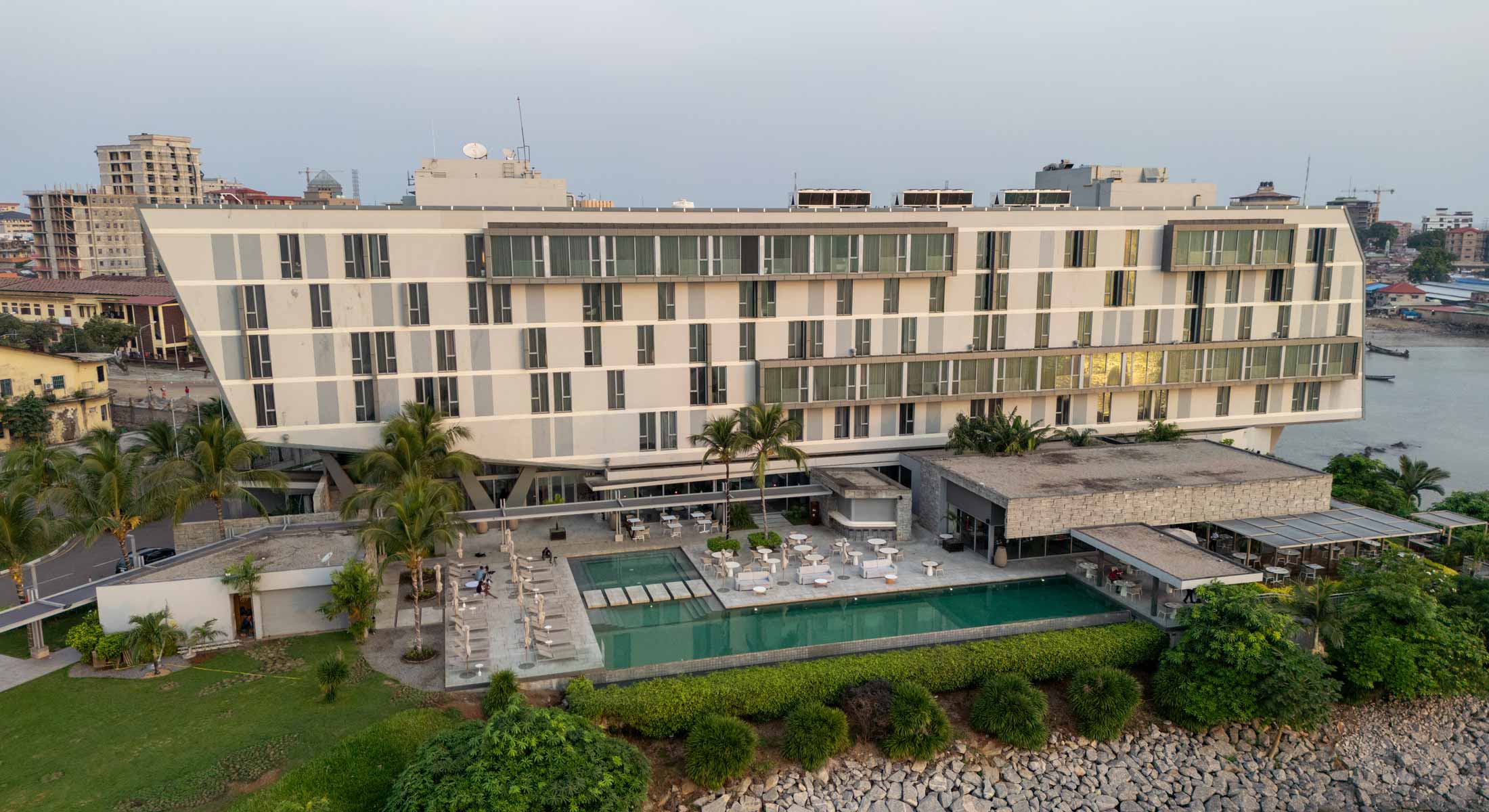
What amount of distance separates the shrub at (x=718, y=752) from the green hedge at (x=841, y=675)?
95 centimetres

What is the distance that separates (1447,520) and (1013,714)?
2443cm

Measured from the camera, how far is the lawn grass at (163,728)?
854 inches

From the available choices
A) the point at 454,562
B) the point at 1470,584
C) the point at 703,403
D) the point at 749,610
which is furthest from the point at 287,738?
the point at 1470,584

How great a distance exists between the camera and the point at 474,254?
123 feet

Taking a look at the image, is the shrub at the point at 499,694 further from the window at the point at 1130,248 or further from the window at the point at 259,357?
the window at the point at 1130,248

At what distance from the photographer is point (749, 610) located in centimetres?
3262

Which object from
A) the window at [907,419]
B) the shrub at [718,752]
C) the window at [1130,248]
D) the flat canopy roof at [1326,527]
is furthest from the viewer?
the window at [1130,248]

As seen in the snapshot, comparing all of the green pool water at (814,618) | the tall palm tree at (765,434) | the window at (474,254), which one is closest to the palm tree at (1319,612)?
the green pool water at (814,618)

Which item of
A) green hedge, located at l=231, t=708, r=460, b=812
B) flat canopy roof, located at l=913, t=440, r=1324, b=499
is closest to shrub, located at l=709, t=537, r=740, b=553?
flat canopy roof, located at l=913, t=440, r=1324, b=499

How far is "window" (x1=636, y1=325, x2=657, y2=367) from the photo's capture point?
39750 mm

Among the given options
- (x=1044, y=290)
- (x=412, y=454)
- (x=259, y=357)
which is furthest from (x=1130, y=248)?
(x=259, y=357)

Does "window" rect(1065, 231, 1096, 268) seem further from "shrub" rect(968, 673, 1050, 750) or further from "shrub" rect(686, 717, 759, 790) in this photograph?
"shrub" rect(686, 717, 759, 790)

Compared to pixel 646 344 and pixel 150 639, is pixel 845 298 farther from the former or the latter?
pixel 150 639

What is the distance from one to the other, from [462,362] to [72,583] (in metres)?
16.0
